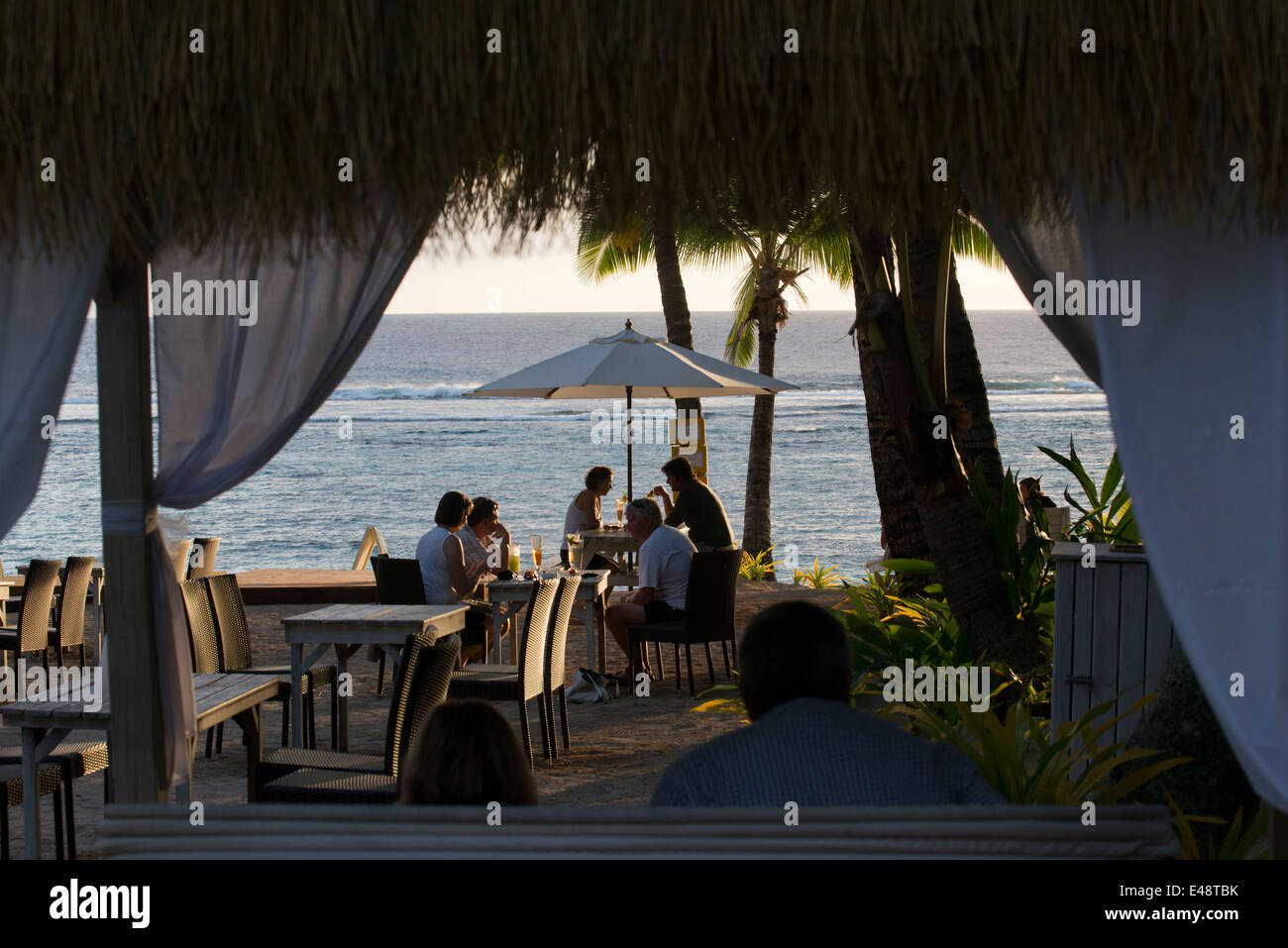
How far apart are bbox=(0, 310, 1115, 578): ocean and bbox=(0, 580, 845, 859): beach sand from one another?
11.7 metres

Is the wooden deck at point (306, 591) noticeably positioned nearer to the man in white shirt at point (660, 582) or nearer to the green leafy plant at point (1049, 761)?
the man in white shirt at point (660, 582)

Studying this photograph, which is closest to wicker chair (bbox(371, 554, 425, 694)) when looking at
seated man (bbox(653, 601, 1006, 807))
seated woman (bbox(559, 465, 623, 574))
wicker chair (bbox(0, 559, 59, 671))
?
wicker chair (bbox(0, 559, 59, 671))

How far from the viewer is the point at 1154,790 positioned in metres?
3.84

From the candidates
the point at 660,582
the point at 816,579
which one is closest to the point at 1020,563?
the point at 660,582

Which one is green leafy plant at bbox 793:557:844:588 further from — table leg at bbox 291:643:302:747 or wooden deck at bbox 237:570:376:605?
table leg at bbox 291:643:302:747

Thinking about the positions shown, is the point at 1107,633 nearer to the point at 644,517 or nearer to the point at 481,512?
the point at 644,517

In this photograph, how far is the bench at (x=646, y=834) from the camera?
2445 mm

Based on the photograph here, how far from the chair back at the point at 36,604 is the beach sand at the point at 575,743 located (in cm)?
56

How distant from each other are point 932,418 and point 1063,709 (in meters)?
1.64

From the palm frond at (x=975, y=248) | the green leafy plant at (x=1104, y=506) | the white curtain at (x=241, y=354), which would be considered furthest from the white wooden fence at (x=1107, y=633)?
the palm frond at (x=975, y=248)

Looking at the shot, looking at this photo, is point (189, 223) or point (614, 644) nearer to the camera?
point (189, 223)
